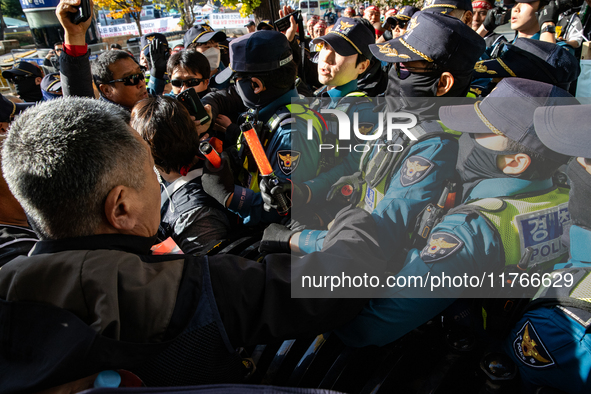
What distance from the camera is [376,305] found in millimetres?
1465

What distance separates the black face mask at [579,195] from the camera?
4.30 feet

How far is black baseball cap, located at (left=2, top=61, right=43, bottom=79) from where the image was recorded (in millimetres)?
6425

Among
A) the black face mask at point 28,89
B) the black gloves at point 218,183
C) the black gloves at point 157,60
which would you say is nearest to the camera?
the black gloves at point 218,183

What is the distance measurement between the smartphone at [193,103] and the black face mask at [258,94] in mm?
399

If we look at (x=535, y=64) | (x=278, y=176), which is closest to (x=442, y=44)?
(x=278, y=176)

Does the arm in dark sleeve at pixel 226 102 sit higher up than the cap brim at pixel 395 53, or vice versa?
the cap brim at pixel 395 53

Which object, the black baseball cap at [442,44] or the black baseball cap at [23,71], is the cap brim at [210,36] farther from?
the black baseball cap at [442,44]

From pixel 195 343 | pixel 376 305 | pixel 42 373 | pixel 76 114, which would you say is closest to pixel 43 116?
pixel 76 114

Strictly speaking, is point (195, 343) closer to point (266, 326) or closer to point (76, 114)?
point (266, 326)

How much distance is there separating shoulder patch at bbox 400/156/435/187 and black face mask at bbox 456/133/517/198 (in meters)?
0.17

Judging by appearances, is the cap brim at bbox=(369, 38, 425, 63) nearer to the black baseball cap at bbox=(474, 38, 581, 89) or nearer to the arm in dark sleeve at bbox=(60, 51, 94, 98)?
the black baseball cap at bbox=(474, 38, 581, 89)

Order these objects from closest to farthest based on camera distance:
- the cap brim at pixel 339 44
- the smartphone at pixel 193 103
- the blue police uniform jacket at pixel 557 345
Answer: the blue police uniform jacket at pixel 557 345
the smartphone at pixel 193 103
the cap brim at pixel 339 44

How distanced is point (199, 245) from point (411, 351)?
1.39 m

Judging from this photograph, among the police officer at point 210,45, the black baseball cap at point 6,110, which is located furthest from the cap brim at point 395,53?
the police officer at point 210,45
